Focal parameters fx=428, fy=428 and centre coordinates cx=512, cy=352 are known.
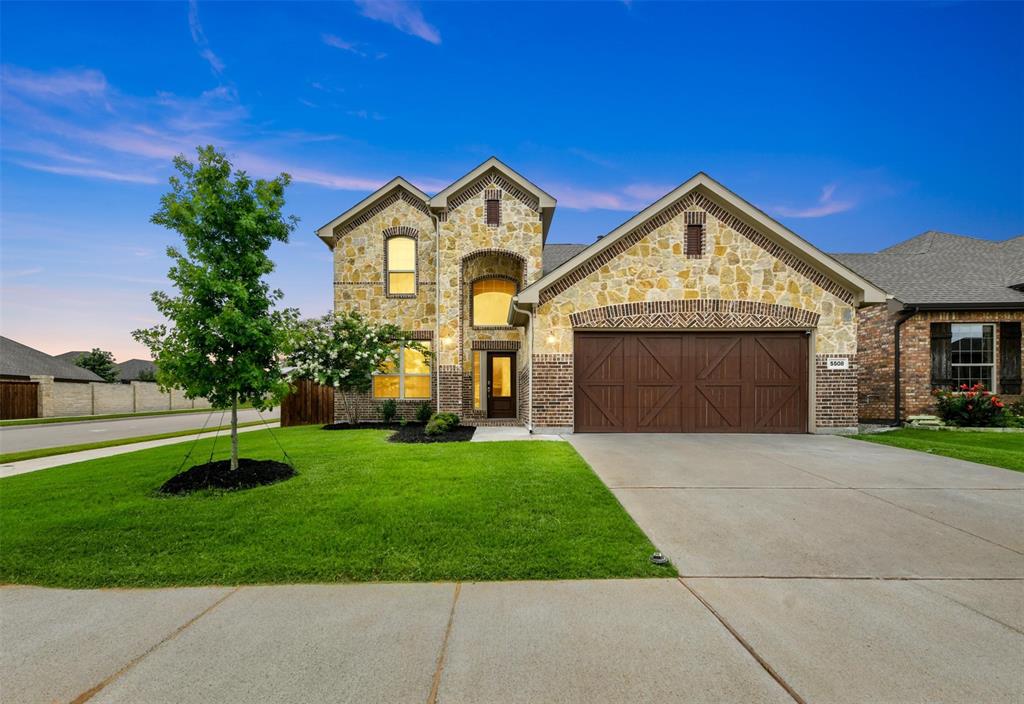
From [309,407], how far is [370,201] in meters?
7.82

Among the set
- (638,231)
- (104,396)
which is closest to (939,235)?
(638,231)

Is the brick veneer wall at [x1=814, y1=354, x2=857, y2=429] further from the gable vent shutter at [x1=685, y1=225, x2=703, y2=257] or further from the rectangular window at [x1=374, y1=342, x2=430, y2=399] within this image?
the rectangular window at [x1=374, y1=342, x2=430, y2=399]

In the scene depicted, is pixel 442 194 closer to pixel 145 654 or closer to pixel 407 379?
pixel 407 379

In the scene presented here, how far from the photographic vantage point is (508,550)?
392 centimetres

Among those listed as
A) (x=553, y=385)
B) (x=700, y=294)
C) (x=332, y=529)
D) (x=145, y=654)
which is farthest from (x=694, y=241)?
(x=145, y=654)

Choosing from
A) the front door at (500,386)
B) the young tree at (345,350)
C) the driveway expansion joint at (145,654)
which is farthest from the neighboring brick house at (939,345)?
the driveway expansion joint at (145,654)

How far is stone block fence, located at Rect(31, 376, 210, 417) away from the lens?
2295 cm

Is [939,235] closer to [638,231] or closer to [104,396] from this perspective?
[638,231]

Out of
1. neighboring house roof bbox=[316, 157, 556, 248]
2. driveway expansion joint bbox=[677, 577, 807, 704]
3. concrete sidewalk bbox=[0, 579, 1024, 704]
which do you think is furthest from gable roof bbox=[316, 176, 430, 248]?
driveway expansion joint bbox=[677, 577, 807, 704]

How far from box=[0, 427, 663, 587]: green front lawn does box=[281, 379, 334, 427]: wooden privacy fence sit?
855 centimetres

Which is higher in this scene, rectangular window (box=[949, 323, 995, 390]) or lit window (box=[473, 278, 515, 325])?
lit window (box=[473, 278, 515, 325])

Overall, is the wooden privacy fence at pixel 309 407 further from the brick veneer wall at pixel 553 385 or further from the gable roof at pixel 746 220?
the gable roof at pixel 746 220

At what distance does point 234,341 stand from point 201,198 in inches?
83.0

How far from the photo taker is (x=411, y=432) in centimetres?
1194
